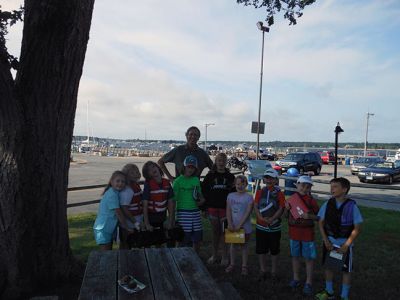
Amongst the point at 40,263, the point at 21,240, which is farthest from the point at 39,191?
the point at 40,263

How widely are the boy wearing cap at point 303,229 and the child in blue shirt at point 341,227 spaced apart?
272 millimetres

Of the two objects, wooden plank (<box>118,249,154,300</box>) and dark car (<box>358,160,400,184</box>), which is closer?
wooden plank (<box>118,249,154,300</box>)

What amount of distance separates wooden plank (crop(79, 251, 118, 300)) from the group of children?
1393mm

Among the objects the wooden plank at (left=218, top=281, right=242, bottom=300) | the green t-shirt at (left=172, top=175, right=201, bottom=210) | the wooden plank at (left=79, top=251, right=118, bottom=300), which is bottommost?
the wooden plank at (left=218, top=281, right=242, bottom=300)

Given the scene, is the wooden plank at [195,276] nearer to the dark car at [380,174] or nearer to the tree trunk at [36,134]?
the tree trunk at [36,134]

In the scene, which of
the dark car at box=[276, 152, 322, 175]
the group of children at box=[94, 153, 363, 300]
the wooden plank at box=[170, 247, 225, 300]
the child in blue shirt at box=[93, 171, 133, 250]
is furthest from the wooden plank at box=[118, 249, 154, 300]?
the dark car at box=[276, 152, 322, 175]

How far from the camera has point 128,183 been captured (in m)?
5.46

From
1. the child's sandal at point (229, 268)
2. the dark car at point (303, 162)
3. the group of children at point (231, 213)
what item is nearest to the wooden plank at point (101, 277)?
the group of children at point (231, 213)

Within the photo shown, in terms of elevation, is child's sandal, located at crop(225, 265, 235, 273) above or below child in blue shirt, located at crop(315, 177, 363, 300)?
below

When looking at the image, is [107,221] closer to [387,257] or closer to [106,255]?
[106,255]

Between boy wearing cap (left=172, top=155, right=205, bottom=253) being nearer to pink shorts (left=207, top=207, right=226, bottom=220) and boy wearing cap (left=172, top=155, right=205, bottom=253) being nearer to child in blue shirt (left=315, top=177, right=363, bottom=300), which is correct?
pink shorts (left=207, top=207, right=226, bottom=220)

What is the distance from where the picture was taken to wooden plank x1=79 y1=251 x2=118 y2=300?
2.89 metres

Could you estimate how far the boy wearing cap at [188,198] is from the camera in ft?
18.9

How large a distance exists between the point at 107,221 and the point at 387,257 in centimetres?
454
